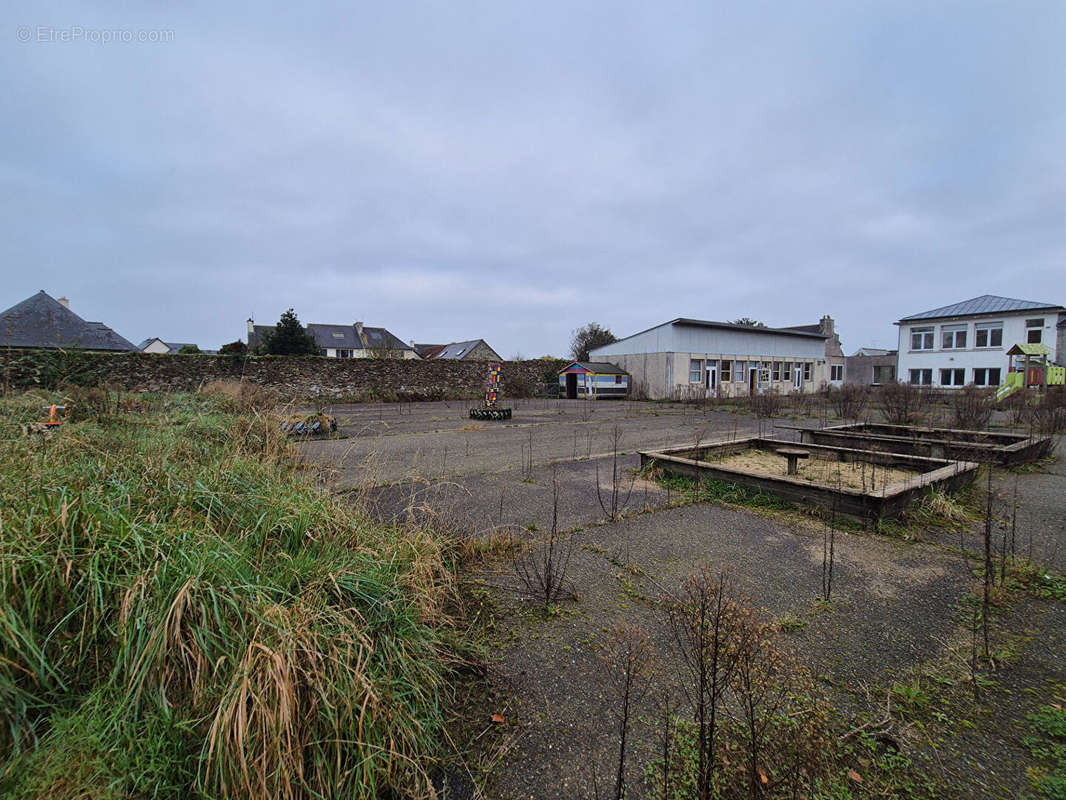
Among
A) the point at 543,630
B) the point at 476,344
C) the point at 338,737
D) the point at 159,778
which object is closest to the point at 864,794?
the point at 543,630

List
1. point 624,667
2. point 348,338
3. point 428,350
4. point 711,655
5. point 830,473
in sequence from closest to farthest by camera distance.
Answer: point 711,655
point 624,667
point 830,473
point 348,338
point 428,350

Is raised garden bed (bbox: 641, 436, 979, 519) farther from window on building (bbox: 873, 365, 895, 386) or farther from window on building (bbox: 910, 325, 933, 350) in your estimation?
window on building (bbox: 873, 365, 895, 386)

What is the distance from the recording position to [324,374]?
920 inches

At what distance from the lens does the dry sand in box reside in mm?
5668

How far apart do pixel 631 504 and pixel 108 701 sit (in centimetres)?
438

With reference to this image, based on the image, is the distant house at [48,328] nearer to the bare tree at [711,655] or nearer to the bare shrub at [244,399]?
the bare shrub at [244,399]

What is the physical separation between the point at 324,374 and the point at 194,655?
23.9 meters

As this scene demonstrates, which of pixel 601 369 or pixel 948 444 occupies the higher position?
pixel 601 369

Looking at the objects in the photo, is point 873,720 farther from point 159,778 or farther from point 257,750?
point 159,778

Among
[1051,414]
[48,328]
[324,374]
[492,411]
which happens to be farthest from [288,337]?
[1051,414]

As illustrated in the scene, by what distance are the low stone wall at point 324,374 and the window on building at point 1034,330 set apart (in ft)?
96.5

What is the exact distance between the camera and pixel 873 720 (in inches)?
74.9

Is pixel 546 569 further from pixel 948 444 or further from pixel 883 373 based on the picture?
pixel 883 373

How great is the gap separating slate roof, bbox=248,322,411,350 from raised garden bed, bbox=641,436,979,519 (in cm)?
4726
